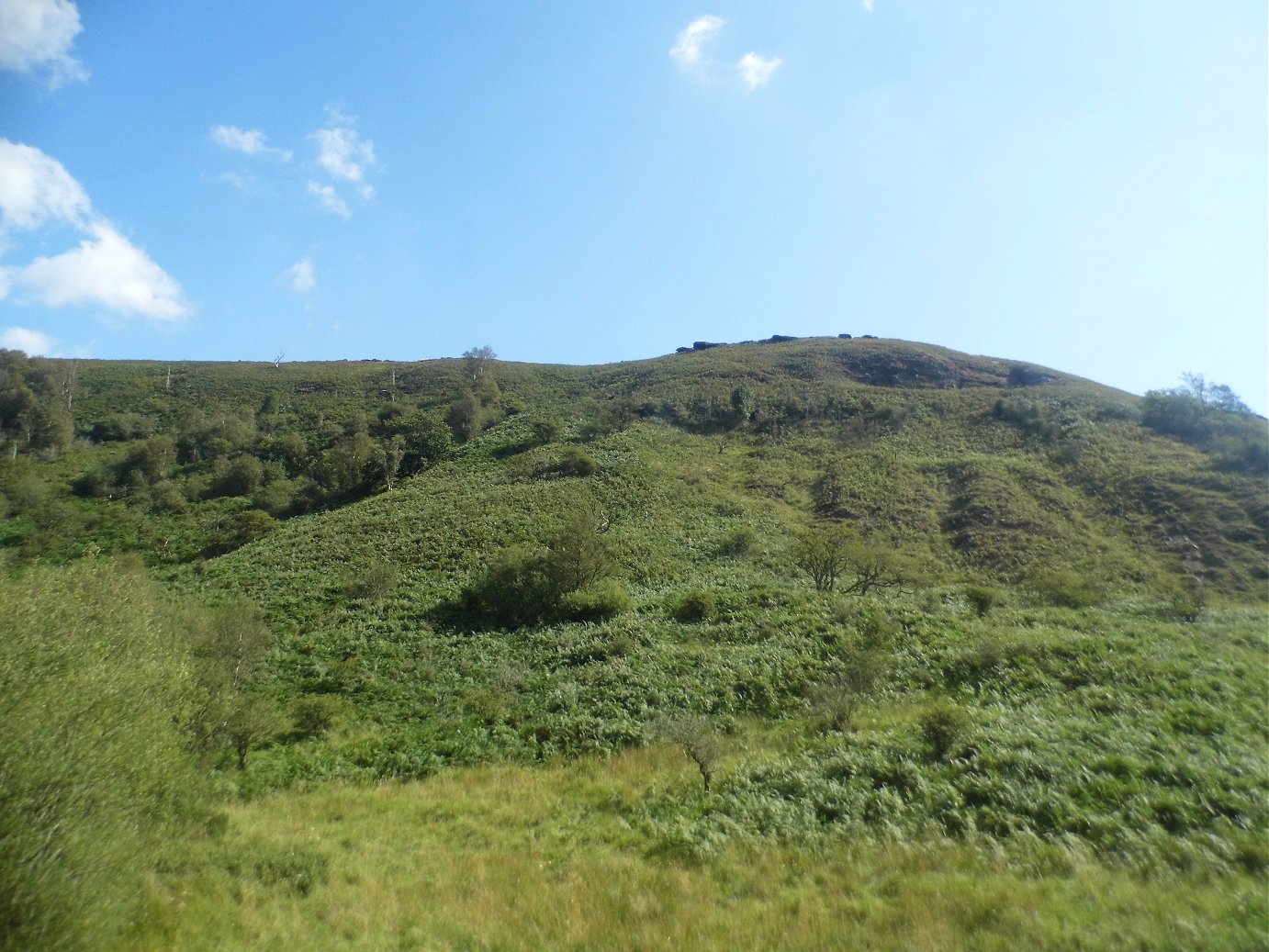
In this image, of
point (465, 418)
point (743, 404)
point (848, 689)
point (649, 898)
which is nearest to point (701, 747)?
point (649, 898)

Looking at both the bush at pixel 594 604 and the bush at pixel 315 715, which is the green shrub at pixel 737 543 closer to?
the bush at pixel 594 604

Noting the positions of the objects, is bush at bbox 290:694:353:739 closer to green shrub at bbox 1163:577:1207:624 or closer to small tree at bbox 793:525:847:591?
small tree at bbox 793:525:847:591

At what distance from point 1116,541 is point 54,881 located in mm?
49979

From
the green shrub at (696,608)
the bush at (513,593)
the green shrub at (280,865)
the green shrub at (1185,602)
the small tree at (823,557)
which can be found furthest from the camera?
the small tree at (823,557)

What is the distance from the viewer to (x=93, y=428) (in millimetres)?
66375

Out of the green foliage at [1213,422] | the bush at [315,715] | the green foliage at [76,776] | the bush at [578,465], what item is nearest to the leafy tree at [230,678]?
the bush at [315,715]

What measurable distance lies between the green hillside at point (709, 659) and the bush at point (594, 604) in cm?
22

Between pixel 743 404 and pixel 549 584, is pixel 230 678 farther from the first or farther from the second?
pixel 743 404

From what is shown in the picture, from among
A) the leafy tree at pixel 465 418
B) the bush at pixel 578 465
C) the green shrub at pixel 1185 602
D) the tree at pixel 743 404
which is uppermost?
the tree at pixel 743 404

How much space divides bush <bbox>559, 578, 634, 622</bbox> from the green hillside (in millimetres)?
219

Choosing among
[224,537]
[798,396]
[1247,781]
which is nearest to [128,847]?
[1247,781]

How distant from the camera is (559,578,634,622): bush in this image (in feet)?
96.1

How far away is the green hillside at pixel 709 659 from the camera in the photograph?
8789 mm

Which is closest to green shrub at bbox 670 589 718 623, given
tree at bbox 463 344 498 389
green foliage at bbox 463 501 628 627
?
green foliage at bbox 463 501 628 627
